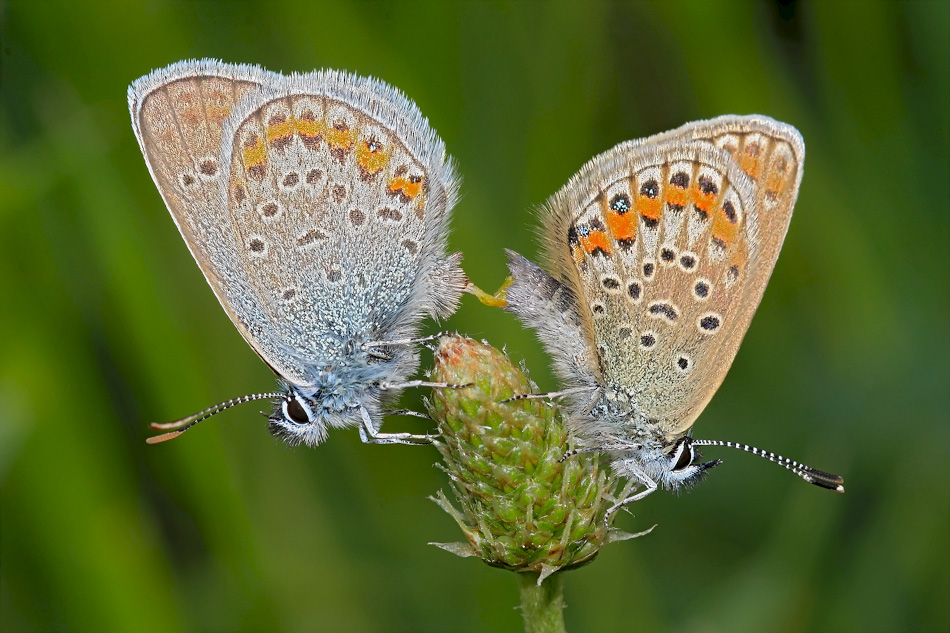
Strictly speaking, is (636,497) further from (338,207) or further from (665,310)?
(338,207)

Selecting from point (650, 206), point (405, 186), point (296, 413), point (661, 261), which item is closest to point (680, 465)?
point (661, 261)

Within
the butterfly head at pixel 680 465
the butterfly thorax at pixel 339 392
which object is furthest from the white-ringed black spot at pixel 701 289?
the butterfly thorax at pixel 339 392

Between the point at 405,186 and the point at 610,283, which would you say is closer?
the point at 610,283

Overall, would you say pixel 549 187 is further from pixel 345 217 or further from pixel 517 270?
pixel 345 217

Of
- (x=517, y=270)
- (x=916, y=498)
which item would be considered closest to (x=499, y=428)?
(x=517, y=270)

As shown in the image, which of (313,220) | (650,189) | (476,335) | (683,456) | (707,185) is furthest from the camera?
(476,335)

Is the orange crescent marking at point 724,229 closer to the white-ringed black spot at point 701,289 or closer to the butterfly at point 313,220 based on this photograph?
the white-ringed black spot at point 701,289
